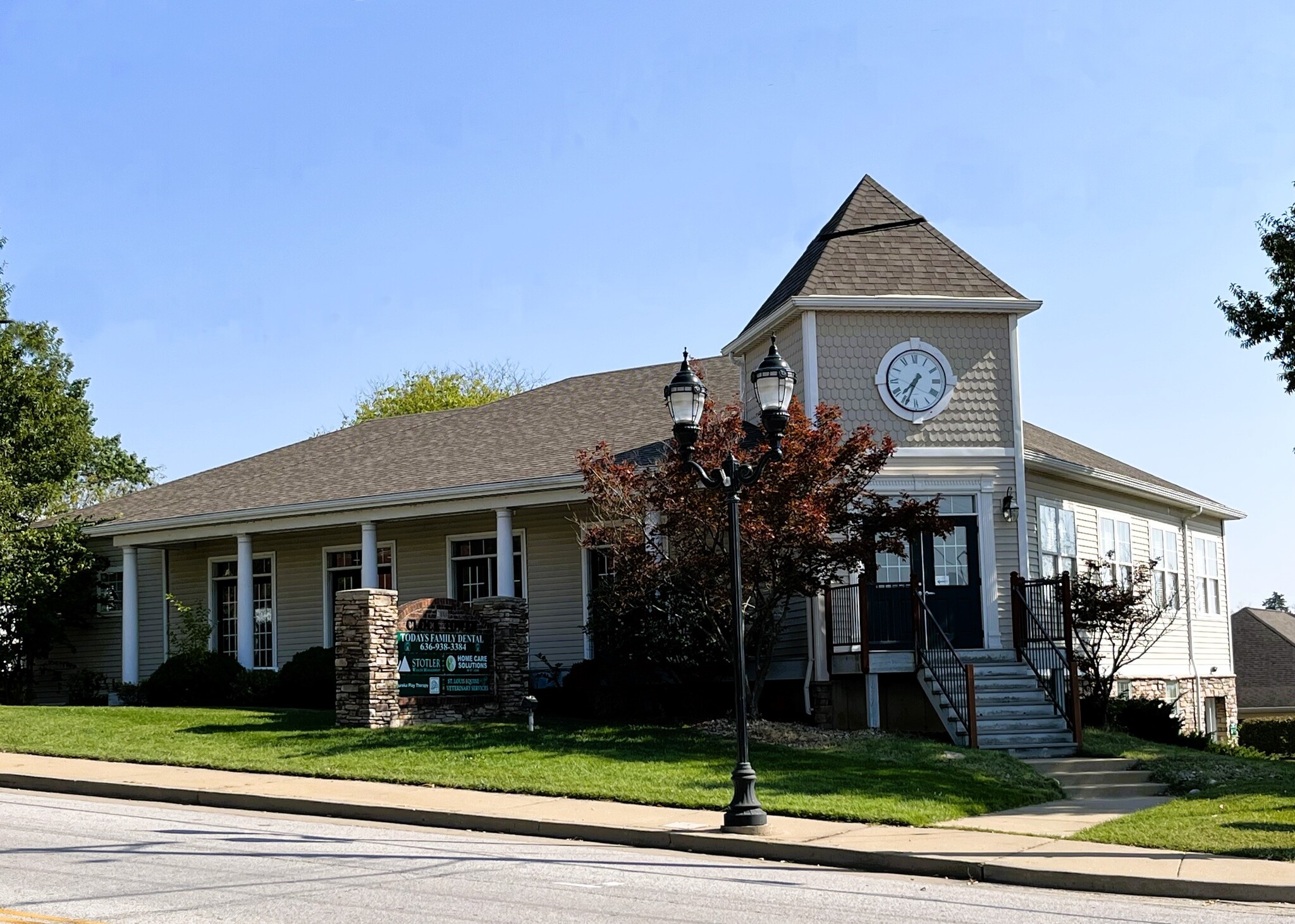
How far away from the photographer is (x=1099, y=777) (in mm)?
16953

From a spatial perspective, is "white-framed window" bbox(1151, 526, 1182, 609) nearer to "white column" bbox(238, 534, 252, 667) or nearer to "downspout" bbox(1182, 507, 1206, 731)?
"downspout" bbox(1182, 507, 1206, 731)

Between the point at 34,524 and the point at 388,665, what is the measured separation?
555 inches

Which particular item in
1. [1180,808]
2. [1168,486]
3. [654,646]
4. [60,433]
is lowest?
[1180,808]

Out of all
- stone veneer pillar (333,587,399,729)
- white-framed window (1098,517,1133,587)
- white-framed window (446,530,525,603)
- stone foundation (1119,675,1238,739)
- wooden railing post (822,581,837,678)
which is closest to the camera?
stone veneer pillar (333,587,399,729)

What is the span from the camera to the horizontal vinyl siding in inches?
972

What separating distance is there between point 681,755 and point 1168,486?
17.5 m

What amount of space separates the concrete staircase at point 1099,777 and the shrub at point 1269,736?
2168 cm

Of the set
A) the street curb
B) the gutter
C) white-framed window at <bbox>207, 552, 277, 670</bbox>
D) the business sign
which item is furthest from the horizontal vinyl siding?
white-framed window at <bbox>207, 552, 277, 670</bbox>

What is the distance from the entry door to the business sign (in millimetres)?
6848

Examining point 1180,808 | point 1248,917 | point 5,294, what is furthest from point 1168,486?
point 5,294

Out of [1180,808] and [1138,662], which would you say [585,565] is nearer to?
[1138,662]

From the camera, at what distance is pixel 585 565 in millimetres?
24906

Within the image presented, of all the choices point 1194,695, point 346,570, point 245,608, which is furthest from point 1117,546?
point 245,608

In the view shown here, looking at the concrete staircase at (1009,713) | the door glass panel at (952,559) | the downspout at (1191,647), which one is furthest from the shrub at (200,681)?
the downspout at (1191,647)
